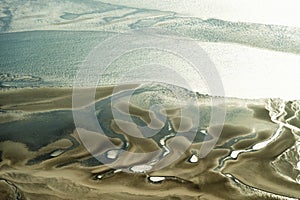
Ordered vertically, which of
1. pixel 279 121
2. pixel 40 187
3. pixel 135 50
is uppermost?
pixel 135 50

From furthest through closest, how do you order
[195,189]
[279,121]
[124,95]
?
[124,95] → [279,121] → [195,189]

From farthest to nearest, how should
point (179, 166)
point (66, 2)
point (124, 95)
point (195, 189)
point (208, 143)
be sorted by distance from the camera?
point (66, 2)
point (124, 95)
point (208, 143)
point (179, 166)
point (195, 189)

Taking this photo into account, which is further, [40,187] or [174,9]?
[174,9]

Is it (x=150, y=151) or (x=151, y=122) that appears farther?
(x=151, y=122)

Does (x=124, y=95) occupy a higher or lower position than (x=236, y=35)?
lower

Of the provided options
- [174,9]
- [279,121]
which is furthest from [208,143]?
[174,9]

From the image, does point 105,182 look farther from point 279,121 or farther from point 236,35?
point 236,35

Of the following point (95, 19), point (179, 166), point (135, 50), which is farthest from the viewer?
point (95, 19)

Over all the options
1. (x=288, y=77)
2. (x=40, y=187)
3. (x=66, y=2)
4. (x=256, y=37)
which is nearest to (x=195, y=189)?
(x=40, y=187)

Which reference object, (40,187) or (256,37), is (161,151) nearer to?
(40,187)
